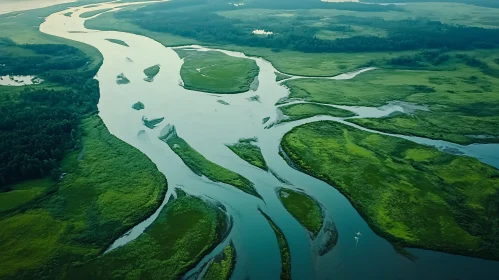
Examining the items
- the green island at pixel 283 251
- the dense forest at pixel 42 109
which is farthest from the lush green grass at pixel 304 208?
the dense forest at pixel 42 109

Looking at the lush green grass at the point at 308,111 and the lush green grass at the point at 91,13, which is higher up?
the lush green grass at the point at 308,111

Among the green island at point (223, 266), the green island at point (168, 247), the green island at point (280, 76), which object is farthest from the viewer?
the green island at point (280, 76)

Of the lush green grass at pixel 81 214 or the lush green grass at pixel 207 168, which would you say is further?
the lush green grass at pixel 207 168

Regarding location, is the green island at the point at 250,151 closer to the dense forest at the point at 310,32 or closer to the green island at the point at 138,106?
the green island at the point at 138,106

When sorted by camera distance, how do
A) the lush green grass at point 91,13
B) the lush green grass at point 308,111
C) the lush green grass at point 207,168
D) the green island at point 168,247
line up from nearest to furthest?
the green island at point 168,247 → the lush green grass at point 207,168 → the lush green grass at point 308,111 → the lush green grass at point 91,13

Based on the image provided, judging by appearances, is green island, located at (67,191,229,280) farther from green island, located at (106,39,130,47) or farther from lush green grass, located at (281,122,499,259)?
green island, located at (106,39,130,47)

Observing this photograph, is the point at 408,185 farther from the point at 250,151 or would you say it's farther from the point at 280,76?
the point at 280,76

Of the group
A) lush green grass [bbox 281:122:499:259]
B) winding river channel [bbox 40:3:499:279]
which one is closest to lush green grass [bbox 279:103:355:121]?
winding river channel [bbox 40:3:499:279]
